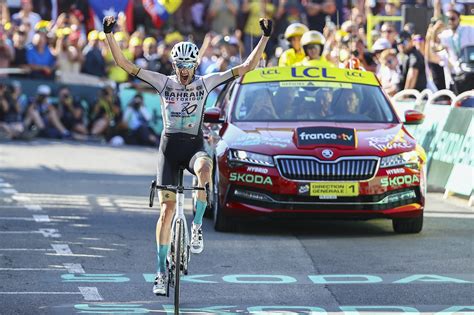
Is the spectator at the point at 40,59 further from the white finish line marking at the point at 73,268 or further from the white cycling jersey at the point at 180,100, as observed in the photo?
the white cycling jersey at the point at 180,100

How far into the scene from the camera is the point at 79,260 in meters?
12.8

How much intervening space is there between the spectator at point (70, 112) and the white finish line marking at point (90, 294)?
58.6 feet

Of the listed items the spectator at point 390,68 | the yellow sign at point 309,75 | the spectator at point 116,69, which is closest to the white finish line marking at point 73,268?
the yellow sign at point 309,75

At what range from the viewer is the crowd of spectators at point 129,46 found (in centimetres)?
2526

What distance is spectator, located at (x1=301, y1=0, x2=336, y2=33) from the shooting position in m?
30.4

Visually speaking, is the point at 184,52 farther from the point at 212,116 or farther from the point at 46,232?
the point at 46,232

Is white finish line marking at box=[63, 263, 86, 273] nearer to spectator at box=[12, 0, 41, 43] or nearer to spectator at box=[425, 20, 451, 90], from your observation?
spectator at box=[425, 20, 451, 90]

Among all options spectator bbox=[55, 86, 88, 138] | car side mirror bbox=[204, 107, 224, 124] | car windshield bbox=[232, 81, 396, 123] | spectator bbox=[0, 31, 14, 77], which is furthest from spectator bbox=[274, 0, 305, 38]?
car side mirror bbox=[204, 107, 224, 124]

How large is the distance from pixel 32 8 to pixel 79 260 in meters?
20.1

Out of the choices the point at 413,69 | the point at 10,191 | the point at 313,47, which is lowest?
the point at 10,191

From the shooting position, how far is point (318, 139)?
1465 cm

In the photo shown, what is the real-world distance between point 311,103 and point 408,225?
181 cm

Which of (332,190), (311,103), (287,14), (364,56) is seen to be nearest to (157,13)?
(287,14)

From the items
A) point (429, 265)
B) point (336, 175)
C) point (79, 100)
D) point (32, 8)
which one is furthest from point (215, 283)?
point (32, 8)
